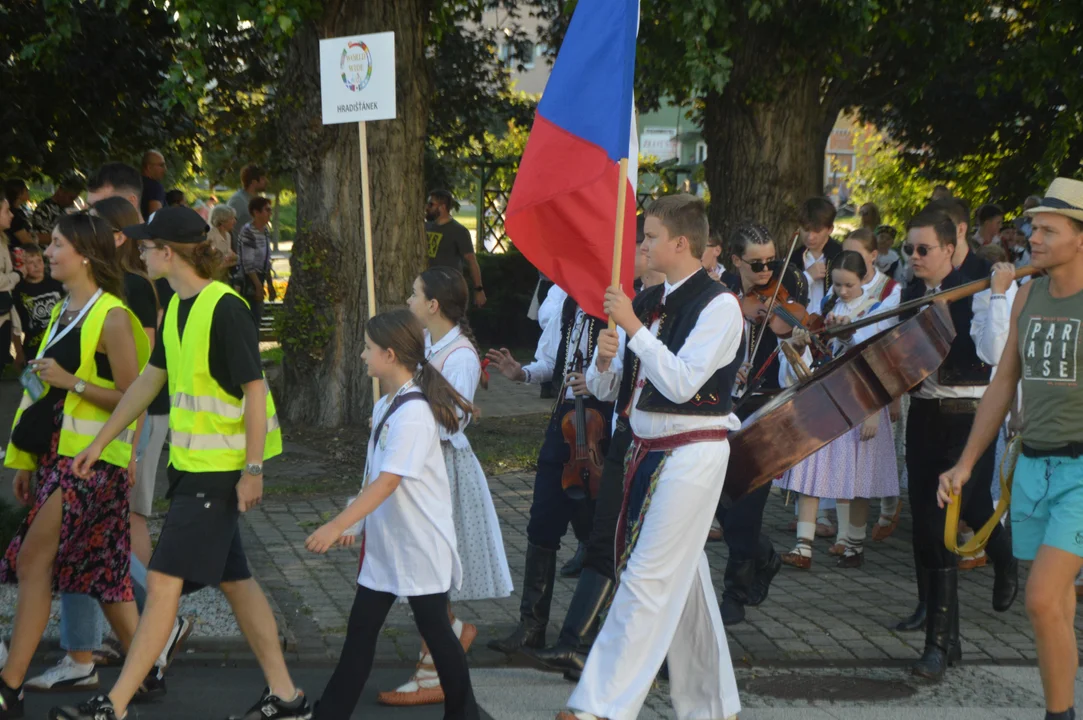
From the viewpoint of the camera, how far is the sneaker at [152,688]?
5.19 meters

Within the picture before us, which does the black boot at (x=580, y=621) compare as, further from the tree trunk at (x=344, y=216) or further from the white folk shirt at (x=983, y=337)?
the tree trunk at (x=344, y=216)

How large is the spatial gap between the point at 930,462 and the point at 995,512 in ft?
2.37

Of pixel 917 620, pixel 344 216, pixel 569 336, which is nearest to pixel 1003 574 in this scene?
pixel 917 620

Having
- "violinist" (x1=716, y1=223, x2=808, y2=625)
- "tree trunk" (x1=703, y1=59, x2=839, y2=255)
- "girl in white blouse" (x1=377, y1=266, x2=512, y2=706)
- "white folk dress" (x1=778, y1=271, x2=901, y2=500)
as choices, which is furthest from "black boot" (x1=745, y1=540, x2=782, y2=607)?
"tree trunk" (x1=703, y1=59, x2=839, y2=255)

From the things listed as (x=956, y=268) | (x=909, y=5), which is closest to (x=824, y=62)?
(x=909, y=5)

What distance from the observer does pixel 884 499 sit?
27.9 ft

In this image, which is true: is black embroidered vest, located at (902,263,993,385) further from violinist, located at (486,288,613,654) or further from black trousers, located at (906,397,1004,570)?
violinist, located at (486,288,613,654)

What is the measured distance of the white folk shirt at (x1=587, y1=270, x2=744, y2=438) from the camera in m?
4.50

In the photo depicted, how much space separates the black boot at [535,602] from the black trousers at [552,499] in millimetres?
61

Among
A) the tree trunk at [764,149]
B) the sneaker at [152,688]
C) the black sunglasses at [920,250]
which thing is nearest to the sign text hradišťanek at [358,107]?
the black sunglasses at [920,250]

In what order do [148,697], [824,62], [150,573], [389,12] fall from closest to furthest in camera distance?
[150,573] < [148,697] < [389,12] < [824,62]

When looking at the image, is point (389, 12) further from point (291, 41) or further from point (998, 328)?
point (998, 328)

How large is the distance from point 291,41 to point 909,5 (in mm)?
5698

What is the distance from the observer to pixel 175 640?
17.9 feet
